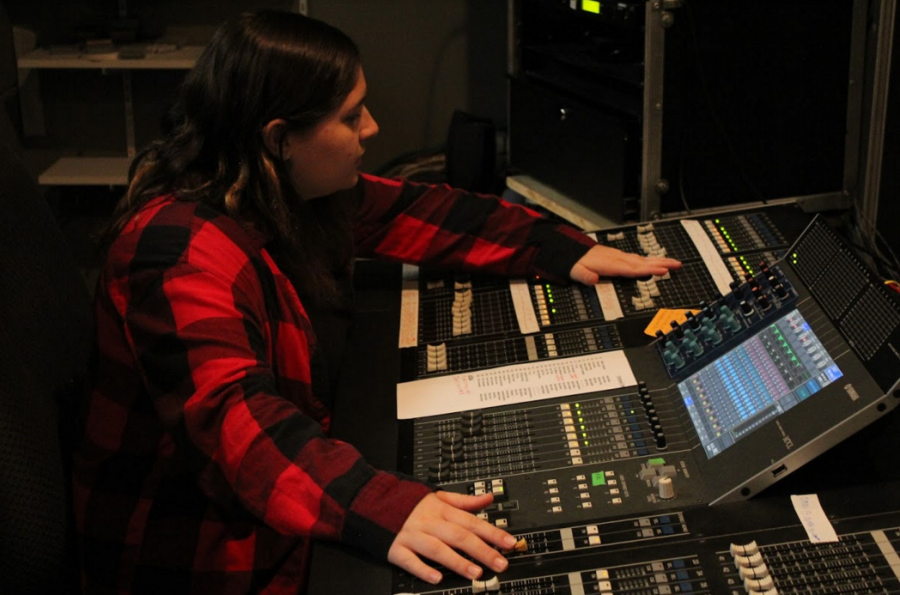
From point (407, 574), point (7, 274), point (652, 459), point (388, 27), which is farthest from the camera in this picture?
point (388, 27)

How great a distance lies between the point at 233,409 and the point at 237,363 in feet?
0.18

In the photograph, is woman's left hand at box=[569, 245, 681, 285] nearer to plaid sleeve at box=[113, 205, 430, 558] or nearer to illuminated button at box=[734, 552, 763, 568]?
plaid sleeve at box=[113, 205, 430, 558]

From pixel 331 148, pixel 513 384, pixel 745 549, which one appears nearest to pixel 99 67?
pixel 331 148

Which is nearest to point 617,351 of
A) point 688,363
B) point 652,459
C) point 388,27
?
point 688,363

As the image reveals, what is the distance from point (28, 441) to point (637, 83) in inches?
52.9

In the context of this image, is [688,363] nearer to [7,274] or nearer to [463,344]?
[463,344]

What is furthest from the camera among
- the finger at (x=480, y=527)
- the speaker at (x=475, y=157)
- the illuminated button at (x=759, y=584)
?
the speaker at (x=475, y=157)

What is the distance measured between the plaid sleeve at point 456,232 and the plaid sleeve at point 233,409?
0.55m

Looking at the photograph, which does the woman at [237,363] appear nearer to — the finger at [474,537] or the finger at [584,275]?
the finger at [474,537]

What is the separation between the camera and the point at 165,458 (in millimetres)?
1358

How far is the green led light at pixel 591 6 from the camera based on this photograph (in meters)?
2.12

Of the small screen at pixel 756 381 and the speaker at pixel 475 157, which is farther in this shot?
the speaker at pixel 475 157

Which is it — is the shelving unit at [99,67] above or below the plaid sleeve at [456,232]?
below

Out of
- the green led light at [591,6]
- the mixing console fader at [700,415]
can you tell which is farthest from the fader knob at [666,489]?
the green led light at [591,6]
